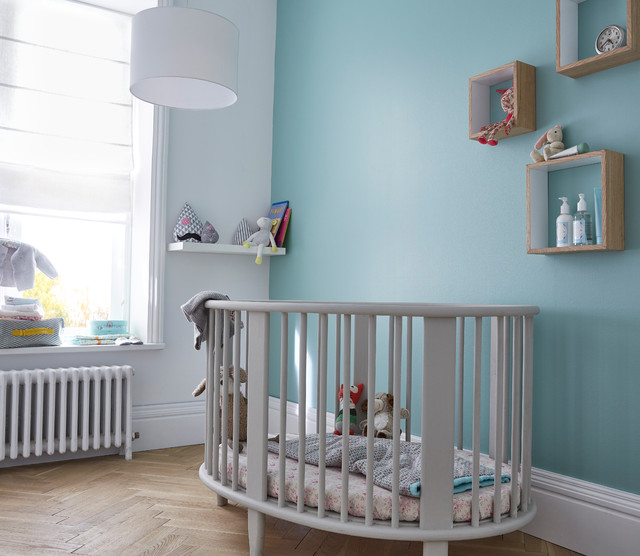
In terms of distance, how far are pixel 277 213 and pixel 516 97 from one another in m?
1.68

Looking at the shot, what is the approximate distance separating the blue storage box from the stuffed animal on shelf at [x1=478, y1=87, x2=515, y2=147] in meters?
2.04

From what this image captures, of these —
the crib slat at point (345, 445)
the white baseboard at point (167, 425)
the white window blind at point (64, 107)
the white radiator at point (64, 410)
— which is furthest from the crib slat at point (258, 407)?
the white window blind at point (64, 107)

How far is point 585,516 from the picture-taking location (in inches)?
74.1

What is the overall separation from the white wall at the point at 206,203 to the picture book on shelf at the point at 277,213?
85 mm

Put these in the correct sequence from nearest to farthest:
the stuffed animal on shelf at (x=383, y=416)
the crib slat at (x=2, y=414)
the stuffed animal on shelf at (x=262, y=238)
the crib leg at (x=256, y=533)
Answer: the crib leg at (x=256, y=533) → the stuffed animal on shelf at (x=383, y=416) → the crib slat at (x=2, y=414) → the stuffed animal on shelf at (x=262, y=238)

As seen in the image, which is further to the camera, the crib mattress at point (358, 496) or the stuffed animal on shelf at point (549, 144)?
the stuffed animal on shelf at point (549, 144)

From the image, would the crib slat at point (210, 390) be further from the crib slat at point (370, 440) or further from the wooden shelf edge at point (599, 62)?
the wooden shelf edge at point (599, 62)

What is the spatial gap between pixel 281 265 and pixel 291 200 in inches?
14.7

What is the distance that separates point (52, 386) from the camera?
2.72 metres

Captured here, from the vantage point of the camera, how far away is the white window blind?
115 inches

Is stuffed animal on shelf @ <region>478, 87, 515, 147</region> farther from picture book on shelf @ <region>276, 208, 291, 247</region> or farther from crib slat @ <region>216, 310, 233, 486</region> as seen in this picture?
picture book on shelf @ <region>276, 208, 291, 247</region>

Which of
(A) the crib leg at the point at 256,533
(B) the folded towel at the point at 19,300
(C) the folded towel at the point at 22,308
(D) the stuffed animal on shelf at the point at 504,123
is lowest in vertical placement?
(A) the crib leg at the point at 256,533

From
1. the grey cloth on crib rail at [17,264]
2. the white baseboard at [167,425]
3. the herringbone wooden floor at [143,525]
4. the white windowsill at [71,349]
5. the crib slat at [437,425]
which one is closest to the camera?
the crib slat at [437,425]

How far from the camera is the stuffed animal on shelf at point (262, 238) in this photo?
3312 mm
